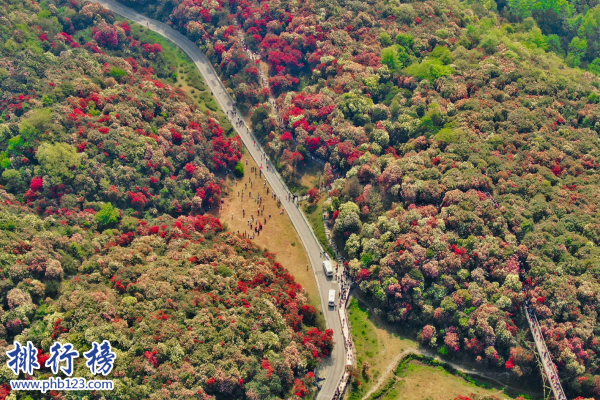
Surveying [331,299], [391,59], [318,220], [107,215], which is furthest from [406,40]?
[107,215]

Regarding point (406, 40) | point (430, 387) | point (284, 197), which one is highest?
point (406, 40)

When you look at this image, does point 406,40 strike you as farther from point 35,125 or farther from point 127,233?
point 35,125

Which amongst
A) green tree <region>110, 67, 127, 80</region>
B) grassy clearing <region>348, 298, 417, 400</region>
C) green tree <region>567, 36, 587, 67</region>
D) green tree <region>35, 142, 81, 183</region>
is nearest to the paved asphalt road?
grassy clearing <region>348, 298, 417, 400</region>

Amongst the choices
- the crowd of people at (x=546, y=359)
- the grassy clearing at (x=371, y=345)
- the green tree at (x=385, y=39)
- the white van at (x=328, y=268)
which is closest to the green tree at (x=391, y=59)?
the green tree at (x=385, y=39)

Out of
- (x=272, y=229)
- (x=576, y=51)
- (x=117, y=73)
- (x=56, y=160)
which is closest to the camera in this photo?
(x=56, y=160)

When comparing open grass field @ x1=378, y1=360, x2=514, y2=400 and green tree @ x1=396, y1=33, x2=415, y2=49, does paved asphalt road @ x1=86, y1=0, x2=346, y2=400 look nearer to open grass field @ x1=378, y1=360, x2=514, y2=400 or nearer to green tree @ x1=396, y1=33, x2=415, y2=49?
open grass field @ x1=378, y1=360, x2=514, y2=400

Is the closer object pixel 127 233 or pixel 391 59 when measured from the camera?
pixel 127 233

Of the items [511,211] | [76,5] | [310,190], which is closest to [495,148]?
[511,211]

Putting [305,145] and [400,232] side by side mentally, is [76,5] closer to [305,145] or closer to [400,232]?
[305,145]
